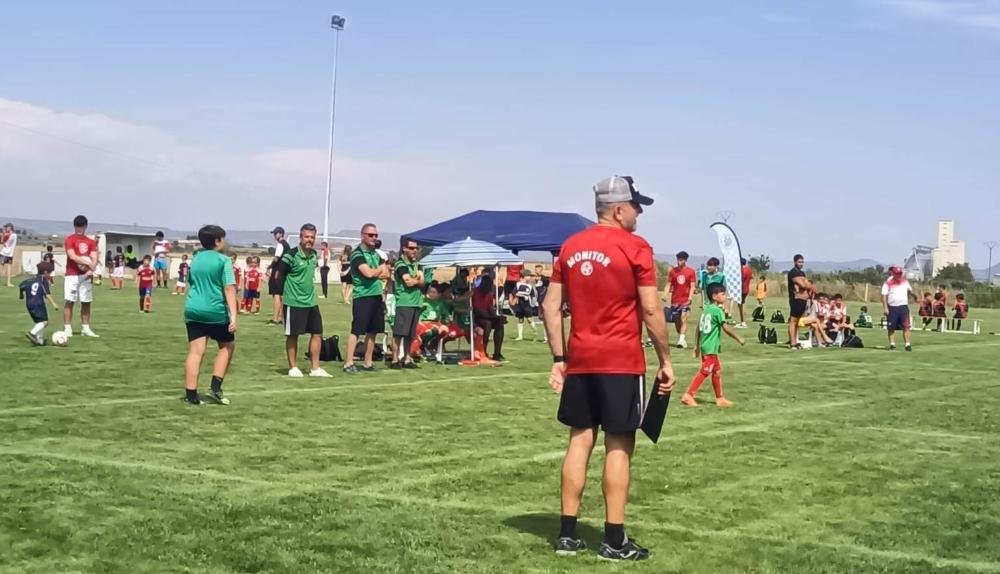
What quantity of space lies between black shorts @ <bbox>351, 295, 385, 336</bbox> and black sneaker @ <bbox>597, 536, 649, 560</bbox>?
9747 mm

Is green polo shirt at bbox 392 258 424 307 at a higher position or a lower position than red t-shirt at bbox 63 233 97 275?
lower

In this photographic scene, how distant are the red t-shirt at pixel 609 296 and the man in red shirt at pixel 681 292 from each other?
17.3m

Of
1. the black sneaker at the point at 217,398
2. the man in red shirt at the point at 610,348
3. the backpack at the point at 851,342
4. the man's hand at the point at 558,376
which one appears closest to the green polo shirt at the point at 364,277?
the black sneaker at the point at 217,398

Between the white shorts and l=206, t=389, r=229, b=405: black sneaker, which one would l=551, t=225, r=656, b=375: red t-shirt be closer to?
l=206, t=389, r=229, b=405: black sneaker

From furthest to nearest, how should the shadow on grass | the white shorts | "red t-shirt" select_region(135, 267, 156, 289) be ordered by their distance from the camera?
"red t-shirt" select_region(135, 267, 156, 289) → the white shorts → the shadow on grass

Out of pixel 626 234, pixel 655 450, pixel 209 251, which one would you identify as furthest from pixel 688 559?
pixel 209 251

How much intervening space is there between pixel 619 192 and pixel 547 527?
2148 mm

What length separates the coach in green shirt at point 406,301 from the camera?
1670 cm

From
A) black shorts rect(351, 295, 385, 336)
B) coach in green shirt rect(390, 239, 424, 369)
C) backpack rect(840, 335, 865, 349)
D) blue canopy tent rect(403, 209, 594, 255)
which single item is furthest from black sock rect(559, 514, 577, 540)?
backpack rect(840, 335, 865, 349)

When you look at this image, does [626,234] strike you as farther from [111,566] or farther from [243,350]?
[243,350]

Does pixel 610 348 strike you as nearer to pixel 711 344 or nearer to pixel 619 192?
pixel 619 192

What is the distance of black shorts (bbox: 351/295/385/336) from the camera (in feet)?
51.5

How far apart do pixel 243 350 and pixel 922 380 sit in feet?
35.5

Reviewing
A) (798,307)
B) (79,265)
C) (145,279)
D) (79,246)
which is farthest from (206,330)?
(145,279)
